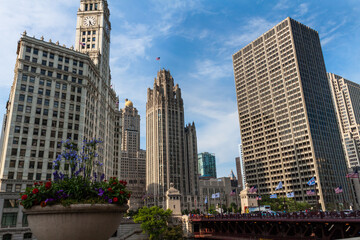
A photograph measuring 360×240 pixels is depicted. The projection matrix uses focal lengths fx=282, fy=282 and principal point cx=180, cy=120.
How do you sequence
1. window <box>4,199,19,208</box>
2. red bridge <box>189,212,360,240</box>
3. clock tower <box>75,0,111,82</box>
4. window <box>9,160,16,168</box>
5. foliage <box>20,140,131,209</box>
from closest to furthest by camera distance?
foliage <box>20,140,131,209</box>, red bridge <box>189,212,360,240</box>, window <box>4,199,19,208</box>, window <box>9,160,16,168</box>, clock tower <box>75,0,111,82</box>

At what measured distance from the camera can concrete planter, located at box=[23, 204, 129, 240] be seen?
12.3 metres

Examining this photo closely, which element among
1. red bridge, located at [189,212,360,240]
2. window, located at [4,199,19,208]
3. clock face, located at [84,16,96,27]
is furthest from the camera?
clock face, located at [84,16,96,27]

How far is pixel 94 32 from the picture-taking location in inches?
4043

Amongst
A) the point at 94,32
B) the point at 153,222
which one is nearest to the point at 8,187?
the point at 153,222

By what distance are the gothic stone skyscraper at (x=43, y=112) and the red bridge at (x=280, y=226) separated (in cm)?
3957

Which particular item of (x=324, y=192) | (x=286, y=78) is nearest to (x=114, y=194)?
(x=324, y=192)

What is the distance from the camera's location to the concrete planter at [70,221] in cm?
1231

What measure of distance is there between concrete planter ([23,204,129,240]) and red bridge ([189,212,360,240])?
1714 inches

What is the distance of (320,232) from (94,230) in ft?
180

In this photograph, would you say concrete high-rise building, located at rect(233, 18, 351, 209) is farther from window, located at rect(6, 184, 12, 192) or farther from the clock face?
window, located at rect(6, 184, 12, 192)

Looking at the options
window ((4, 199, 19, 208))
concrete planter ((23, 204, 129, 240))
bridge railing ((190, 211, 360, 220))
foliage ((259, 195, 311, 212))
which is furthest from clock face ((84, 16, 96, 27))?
concrete planter ((23, 204, 129, 240))

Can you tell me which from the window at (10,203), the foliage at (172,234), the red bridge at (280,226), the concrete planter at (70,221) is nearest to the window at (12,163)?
the window at (10,203)

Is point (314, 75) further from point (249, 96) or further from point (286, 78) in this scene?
point (249, 96)

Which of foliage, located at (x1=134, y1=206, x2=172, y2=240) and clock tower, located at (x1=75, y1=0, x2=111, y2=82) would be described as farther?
clock tower, located at (x1=75, y1=0, x2=111, y2=82)
